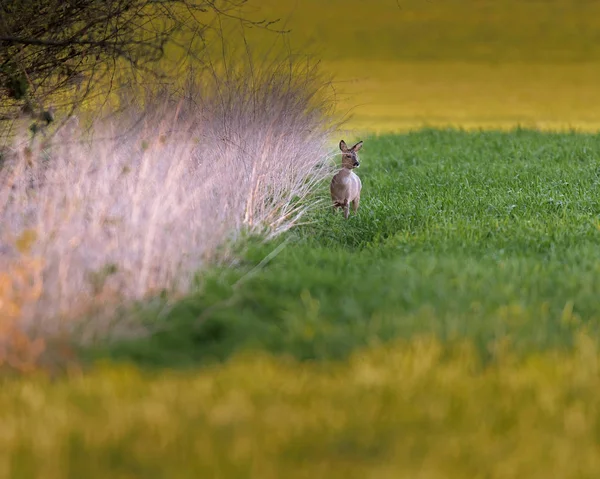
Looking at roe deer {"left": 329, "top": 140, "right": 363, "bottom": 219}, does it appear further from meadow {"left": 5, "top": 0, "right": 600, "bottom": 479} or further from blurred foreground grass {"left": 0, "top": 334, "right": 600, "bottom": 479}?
blurred foreground grass {"left": 0, "top": 334, "right": 600, "bottom": 479}

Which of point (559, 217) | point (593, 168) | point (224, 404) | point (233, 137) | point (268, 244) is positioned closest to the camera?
point (224, 404)

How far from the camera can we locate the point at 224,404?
16.6ft

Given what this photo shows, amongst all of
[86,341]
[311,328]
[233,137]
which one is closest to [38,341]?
[86,341]

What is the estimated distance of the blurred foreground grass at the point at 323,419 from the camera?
14.5 ft

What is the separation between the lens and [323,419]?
487 centimetres

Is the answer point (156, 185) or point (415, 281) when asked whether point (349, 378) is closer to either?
point (415, 281)

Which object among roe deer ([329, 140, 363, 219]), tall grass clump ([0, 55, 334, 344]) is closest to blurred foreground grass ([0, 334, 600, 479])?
tall grass clump ([0, 55, 334, 344])

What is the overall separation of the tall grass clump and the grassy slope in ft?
1.39

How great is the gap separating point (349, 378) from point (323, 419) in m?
0.60

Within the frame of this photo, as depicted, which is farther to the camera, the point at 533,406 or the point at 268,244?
the point at 268,244

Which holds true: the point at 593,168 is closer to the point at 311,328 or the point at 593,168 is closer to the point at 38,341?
the point at 311,328

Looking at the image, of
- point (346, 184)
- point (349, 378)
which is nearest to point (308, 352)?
point (349, 378)

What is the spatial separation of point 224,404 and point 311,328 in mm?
1214

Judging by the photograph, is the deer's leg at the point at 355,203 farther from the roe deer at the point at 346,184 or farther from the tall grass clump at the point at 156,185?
the tall grass clump at the point at 156,185
